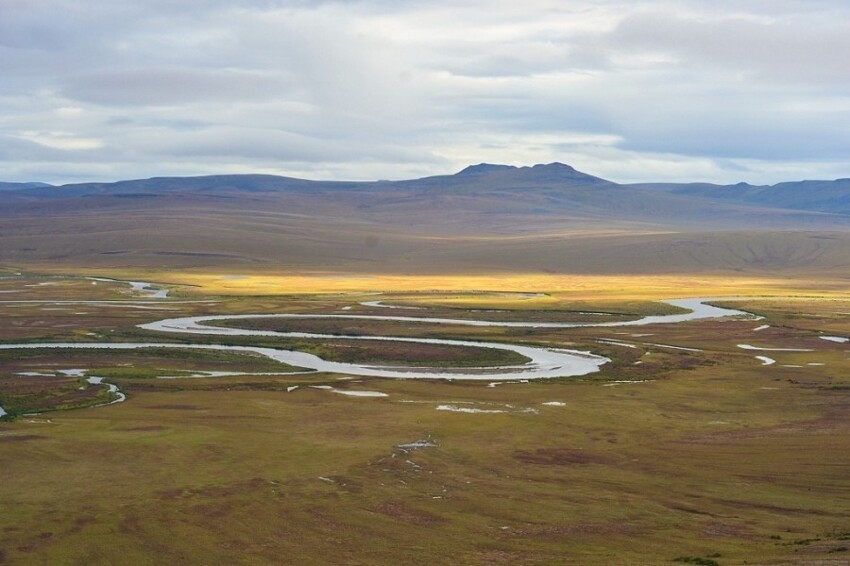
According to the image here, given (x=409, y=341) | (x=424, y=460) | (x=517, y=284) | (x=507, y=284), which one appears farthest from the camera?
(x=517, y=284)

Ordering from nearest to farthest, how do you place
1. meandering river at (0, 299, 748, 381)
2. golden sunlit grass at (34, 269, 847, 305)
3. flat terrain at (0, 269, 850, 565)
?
flat terrain at (0, 269, 850, 565), meandering river at (0, 299, 748, 381), golden sunlit grass at (34, 269, 847, 305)

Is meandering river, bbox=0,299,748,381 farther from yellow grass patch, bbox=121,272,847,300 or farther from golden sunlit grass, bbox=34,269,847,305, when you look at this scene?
yellow grass patch, bbox=121,272,847,300

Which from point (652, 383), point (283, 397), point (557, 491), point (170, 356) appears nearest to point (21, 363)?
point (170, 356)

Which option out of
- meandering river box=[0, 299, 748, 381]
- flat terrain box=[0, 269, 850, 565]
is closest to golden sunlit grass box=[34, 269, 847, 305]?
meandering river box=[0, 299, 748, 381]

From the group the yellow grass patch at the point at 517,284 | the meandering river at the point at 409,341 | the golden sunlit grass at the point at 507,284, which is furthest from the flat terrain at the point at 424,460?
the yellow grass patch at the point at 517,284

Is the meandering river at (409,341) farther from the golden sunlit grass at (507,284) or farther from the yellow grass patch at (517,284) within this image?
the yellow grass patch at (517,284)

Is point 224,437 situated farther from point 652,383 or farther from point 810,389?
point 810,389

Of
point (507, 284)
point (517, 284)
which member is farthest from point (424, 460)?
point (517, 284)

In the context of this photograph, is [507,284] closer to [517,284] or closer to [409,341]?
[517,284]

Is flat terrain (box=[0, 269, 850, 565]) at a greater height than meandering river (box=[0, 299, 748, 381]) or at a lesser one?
greater
